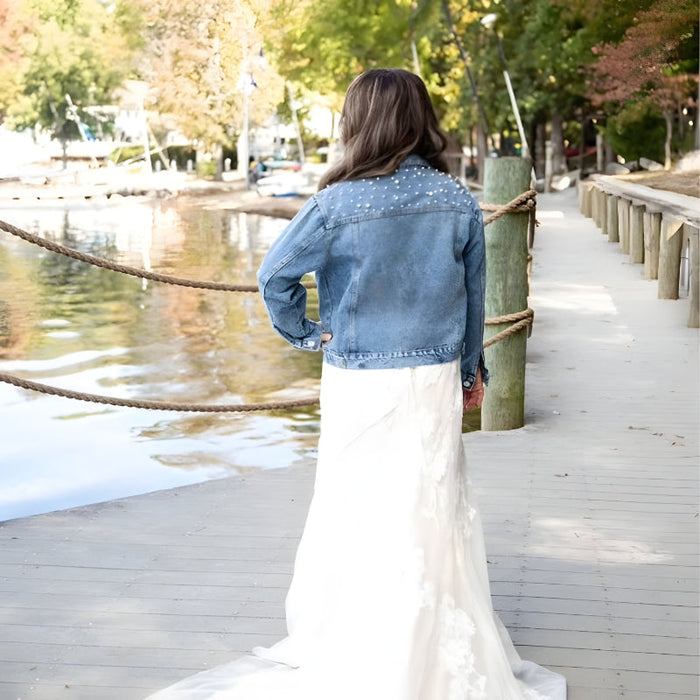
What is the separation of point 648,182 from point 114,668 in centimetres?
2067

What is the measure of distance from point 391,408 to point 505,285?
10.7ft

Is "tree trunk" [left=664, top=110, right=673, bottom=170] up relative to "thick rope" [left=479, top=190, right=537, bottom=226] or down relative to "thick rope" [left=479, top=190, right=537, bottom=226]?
up

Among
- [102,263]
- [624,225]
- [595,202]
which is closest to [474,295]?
[102,263]

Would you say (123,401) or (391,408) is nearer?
(391,408)

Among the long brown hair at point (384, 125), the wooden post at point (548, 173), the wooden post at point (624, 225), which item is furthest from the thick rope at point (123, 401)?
the wooden post at point (548, 173)

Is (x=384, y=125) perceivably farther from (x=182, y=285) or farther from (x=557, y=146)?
(x=557, y=146)

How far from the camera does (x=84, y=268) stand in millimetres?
23766

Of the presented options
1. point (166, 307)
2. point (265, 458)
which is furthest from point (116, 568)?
point (166, 307)

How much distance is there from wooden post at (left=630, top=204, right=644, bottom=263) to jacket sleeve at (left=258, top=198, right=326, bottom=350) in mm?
13095

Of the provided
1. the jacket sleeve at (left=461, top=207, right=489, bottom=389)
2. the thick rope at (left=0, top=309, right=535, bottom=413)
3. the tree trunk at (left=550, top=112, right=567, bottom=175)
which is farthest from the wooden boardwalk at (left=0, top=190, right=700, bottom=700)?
the tree trunk at (left=550, top=112, right=567, bottom=175)

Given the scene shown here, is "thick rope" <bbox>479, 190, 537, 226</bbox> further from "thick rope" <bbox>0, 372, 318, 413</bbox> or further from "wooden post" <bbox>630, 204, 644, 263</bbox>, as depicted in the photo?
"wooden post" <bbox>630, 204, 644, 263</bbox>

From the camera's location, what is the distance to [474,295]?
10.2ft

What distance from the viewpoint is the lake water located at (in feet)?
25.5

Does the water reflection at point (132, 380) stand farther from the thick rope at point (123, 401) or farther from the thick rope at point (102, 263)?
the thick rope at point (102, 263)
